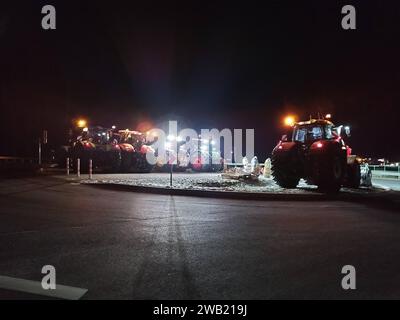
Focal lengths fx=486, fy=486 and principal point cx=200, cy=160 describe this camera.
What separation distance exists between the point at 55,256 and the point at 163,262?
166cm

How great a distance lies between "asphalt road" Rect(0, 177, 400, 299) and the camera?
5.87m

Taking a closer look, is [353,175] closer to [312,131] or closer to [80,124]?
[312,131]

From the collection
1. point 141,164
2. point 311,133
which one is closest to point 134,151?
point 141,164

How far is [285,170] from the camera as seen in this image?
19188 mm

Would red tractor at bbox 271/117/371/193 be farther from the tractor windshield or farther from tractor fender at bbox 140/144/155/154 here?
tractor fender at bbox 140/144/155/154

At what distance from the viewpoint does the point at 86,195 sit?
1549 cm

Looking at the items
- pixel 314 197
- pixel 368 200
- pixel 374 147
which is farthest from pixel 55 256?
pixel 374 147

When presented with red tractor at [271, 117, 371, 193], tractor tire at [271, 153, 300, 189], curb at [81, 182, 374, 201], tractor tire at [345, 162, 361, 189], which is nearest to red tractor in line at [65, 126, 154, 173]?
curb at [81, 182, 374, 201]

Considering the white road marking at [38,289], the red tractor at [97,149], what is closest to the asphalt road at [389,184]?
the red tractor at [97,149]

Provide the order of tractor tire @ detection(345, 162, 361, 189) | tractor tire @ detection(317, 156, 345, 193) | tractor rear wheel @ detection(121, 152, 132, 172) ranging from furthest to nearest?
tractor rear wheel @ detection(121, 152, 132, 172) < tractor tire @ detection(345, 162, 361, 189) < tractor tire @ detection(317, 156, 345, 193)

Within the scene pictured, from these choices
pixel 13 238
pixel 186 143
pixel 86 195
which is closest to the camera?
pixel 13 238

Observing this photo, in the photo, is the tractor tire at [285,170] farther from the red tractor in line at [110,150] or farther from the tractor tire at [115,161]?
the tractor tire at [115,161]
